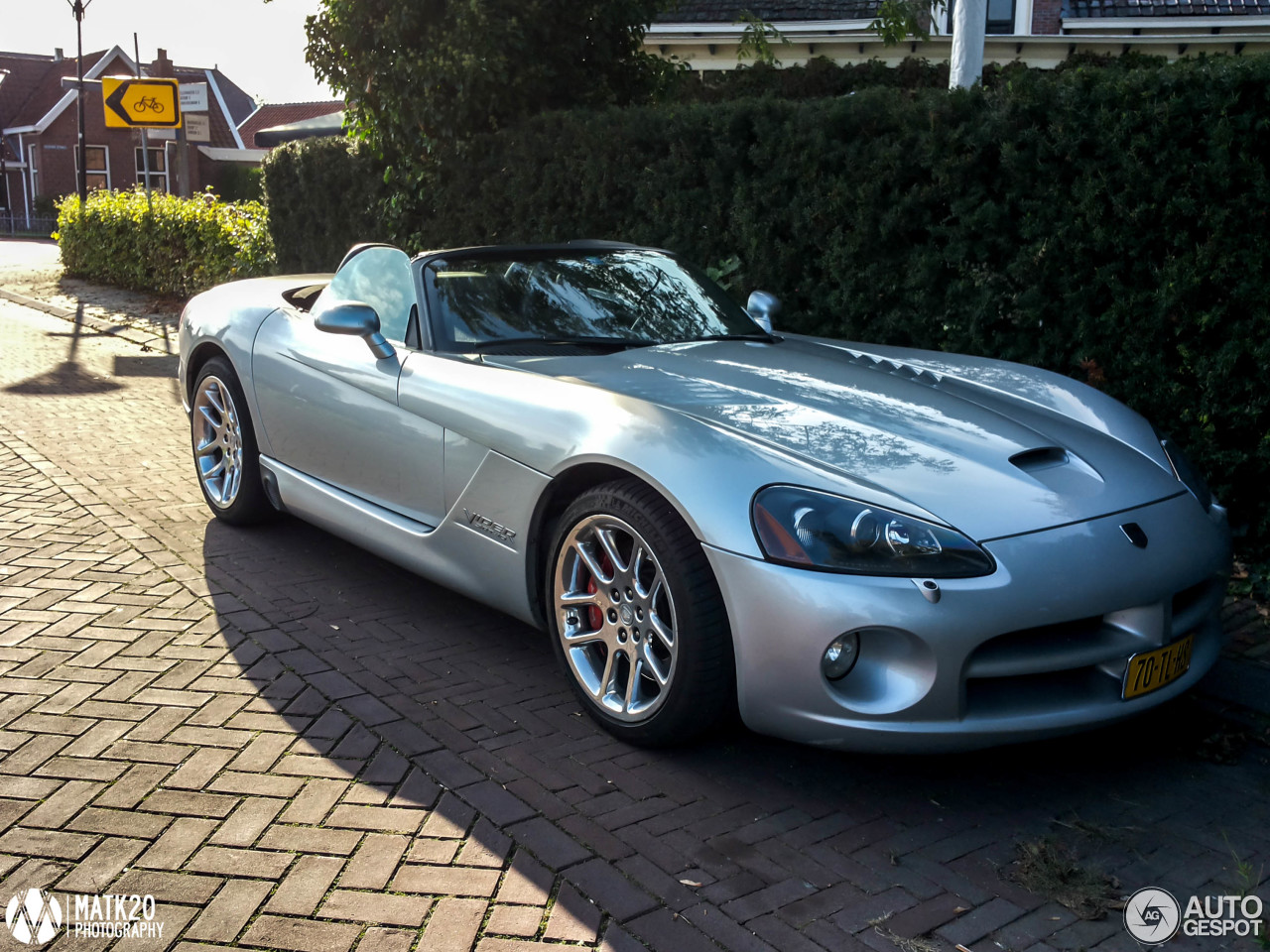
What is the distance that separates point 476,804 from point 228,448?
10.1 feet

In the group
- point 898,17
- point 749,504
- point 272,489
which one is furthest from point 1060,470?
point 898,17

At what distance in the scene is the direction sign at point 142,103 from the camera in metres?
14.8

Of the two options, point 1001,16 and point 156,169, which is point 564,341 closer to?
point 1001,16

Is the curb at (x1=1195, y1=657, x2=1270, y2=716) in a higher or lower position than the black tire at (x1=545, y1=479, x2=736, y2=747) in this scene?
lower

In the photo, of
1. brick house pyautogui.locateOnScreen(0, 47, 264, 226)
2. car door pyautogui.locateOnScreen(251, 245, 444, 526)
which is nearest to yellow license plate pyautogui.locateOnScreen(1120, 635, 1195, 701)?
car door pyautogui.locateOnScreen(251, 245, 444, 526)

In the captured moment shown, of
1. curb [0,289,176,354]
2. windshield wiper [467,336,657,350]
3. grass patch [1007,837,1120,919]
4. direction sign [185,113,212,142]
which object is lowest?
grass patch [1007,837,1120,919]

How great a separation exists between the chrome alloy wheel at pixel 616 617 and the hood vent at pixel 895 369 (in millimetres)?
1350

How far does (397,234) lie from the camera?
10.9 metres

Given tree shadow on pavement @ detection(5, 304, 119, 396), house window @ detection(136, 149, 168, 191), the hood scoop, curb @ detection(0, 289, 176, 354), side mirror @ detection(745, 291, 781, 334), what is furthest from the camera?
house window @ detection(136, 149, 168, 191)

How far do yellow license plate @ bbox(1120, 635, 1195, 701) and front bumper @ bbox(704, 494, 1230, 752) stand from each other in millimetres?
25

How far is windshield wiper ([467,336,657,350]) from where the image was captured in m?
4.38

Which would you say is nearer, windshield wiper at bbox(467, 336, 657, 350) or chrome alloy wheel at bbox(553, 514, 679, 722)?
chrome alloy wheel at bbox(553, 514, 679, 722)

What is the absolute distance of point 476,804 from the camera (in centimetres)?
317

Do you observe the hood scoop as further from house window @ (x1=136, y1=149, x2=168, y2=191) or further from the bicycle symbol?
house window @ (x1=136, y1=149, x2=168, y2=191)
